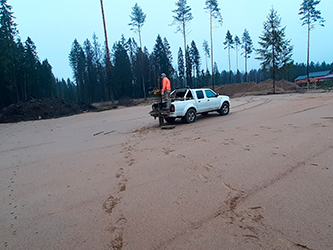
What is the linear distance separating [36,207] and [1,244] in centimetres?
97

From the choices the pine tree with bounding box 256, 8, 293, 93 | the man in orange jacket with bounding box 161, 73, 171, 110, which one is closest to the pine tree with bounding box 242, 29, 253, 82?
the pine tree with bounding box 256, 8, 293, 93

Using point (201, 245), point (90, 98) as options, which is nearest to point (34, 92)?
point (90, 98)

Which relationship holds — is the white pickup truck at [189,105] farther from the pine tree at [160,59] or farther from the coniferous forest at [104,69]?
the pine tree at [160,59]

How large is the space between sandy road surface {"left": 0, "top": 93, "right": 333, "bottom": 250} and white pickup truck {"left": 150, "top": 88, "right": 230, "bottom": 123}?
4141 mm

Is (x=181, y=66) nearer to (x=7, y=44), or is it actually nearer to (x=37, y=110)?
(x=7, y=44)

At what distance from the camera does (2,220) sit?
11.9 ft

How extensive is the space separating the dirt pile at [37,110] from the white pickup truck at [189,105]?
15240mm

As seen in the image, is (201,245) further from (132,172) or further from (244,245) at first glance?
(132,172)

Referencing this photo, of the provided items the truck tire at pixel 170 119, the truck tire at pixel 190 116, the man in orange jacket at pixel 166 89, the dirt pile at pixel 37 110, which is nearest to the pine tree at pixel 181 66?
the dirt pile at pixel 37 110

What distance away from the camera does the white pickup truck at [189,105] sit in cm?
1116

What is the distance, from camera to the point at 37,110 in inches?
876

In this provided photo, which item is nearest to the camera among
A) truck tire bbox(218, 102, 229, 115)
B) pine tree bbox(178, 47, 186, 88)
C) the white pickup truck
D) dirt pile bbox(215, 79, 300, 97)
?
the white pickup truck

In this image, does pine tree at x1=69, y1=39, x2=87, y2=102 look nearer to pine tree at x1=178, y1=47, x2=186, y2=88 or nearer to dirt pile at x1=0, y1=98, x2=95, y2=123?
pine tree at x1=178, y1=47, x2=186, y2=88

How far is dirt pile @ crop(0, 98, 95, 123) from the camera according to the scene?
20942mm
